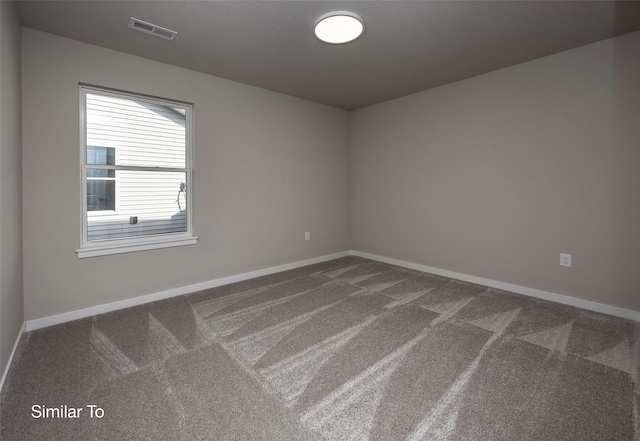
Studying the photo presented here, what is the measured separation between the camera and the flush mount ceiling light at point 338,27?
2305 mm

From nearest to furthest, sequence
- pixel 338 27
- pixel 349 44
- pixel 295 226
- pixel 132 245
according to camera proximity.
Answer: pixel 338 27 → pixel 349 44 → pixel 132 245 → pixel 295 226

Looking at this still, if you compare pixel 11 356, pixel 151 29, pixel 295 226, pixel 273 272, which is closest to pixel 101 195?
pixel 11 356

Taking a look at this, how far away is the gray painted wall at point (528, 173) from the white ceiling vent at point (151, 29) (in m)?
2.96

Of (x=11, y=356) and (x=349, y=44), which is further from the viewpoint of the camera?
(x=349, y=44)

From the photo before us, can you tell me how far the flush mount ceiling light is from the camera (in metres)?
2.30

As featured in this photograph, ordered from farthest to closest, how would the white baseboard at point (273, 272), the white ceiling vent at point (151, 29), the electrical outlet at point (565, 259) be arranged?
the electrical outlet at point (565, 259)
the white baseboard at point (273, 272)
the white ceiling vent at point (151, 29)

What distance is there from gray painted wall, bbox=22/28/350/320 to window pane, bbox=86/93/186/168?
154 millimetres

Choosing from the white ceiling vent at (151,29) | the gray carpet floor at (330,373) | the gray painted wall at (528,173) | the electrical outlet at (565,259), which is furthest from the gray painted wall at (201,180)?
the electrical outlet at (565,259)

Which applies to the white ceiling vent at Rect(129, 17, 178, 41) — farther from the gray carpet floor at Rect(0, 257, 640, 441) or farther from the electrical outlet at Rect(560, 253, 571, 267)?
the electrical outlet at Rect(560, 253, 571, 267)

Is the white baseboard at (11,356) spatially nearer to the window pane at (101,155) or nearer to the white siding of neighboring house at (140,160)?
the white siding of neighboring house at (140,160)

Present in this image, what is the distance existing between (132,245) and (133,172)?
0.73 meters

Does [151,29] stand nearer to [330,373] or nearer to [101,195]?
[101,195]

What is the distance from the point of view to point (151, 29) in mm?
2518

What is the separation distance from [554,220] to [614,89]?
123cm
